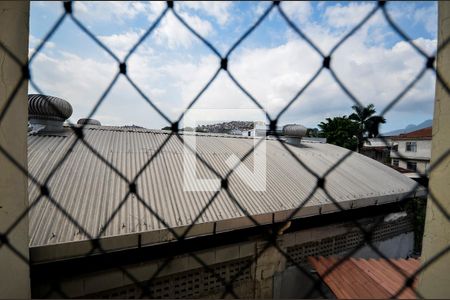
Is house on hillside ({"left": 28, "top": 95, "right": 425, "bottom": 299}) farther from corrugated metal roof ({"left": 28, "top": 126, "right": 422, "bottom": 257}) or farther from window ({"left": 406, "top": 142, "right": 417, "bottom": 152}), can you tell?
window ({"left": 406, "top": 142, "right": 417, "bottom": 152})

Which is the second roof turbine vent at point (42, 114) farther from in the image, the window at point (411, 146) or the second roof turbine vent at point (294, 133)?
the window at point (411, 146)

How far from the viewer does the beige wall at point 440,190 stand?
499mm

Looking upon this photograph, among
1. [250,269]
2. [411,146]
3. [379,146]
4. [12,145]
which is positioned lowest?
[250,269]

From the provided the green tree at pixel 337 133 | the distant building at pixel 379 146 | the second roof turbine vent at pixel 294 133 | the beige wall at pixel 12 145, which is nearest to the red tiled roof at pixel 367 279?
the distant building at pixel 379 146

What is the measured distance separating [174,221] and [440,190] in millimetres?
2242

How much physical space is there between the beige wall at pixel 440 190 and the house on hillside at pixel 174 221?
0.88 feet

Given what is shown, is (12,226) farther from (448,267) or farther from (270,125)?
(448,267)

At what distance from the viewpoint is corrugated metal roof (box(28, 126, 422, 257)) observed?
2145 millimetres

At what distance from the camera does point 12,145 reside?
56 cm

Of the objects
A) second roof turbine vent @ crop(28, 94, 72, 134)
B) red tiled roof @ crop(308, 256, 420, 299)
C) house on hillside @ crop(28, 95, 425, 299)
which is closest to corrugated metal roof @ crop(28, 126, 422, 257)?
house on hillside @ crop(28, 95, 425, 299)

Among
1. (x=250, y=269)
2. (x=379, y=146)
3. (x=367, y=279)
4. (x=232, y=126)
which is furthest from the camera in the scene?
(x=379, y=146)

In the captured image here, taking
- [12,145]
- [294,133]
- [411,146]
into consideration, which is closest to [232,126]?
[12,145]

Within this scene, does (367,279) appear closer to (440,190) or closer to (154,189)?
(440,190)

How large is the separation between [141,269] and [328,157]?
510cm
